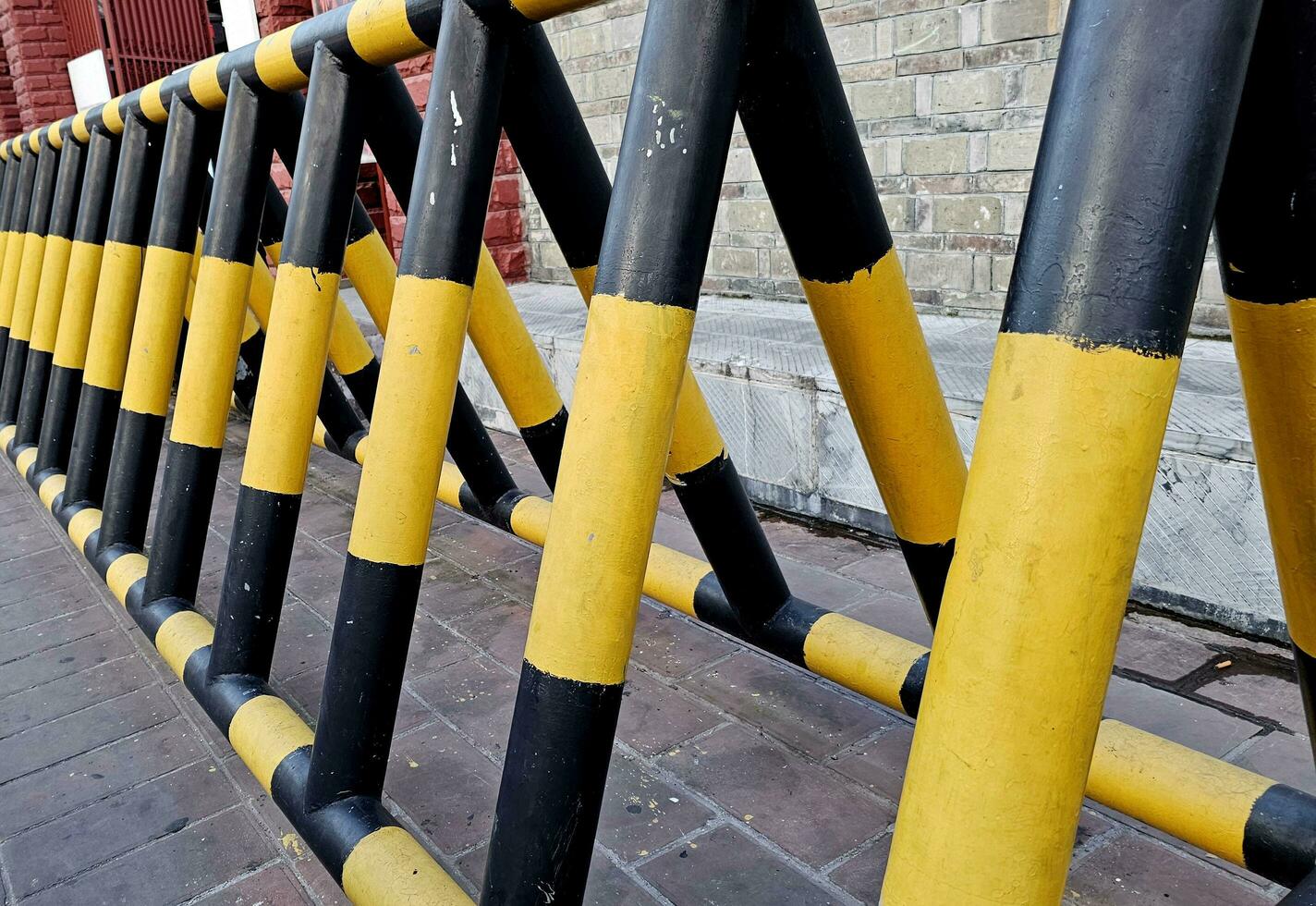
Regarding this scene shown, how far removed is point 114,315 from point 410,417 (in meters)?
1.56

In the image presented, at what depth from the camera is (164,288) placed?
2.09 meters

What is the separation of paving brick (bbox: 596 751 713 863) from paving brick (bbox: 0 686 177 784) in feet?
3.12

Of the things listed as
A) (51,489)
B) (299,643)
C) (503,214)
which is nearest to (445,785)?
(299,643)

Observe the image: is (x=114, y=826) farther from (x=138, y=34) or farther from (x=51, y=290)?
(x=138, y=34)

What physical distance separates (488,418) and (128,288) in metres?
2.04

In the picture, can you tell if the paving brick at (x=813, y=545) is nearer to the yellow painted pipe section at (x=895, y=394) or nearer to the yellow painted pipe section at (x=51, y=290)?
the yellow painted pipe section at (x=895, y=394)

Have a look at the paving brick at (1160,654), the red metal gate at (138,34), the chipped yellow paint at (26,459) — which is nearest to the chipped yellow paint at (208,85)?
the chipped yellow paint at (26,459)

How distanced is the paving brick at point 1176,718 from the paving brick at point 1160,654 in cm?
8

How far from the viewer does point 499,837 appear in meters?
0.99

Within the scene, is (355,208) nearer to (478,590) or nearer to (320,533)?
(478,590)

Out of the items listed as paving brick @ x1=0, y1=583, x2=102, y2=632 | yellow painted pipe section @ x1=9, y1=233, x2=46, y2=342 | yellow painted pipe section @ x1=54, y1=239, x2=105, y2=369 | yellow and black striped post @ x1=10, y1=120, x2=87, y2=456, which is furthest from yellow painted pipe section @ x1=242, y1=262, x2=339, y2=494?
yellow painted pipe section @ x1=9, y1=233, x2=46, y2=342

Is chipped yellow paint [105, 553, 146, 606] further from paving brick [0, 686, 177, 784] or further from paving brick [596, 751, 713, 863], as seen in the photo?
paving brick [596, 751, 713, 863]

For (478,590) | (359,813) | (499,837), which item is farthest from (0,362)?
(499,837)

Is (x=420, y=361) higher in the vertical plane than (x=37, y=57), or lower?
lower
